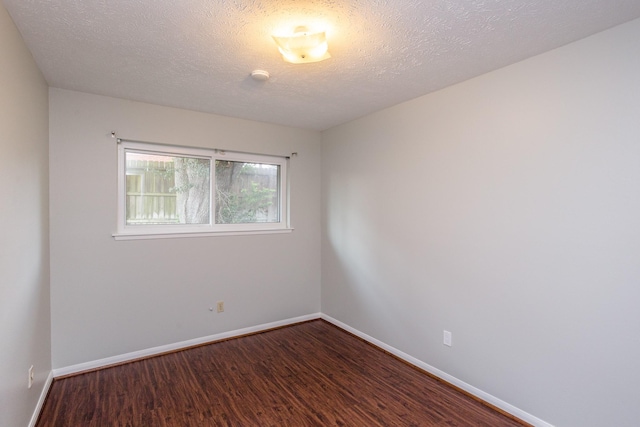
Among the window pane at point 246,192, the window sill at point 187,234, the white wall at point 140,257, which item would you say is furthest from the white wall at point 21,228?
the window pane at point 246,192

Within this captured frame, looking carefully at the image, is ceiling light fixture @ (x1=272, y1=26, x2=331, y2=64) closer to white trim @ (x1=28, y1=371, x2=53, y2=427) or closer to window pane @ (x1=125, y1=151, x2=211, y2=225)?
window pane @ (x1=125, y1=151, x2=211, y2=225)

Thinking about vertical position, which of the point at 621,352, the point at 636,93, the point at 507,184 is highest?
the point at 636,93

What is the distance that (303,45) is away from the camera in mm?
1793

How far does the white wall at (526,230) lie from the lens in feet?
5.89

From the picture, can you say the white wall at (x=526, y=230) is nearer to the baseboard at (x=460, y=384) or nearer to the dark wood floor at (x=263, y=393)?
the baseboard at (x=460, y=384)

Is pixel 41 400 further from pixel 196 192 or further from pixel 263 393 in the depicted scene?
pixel 196 192

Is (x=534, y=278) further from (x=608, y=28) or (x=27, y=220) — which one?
(x=27, y=220)

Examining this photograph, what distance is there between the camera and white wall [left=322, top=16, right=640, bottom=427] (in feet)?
5.89

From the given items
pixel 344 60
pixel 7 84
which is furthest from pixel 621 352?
pixel 7 84

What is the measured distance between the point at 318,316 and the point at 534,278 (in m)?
2.66

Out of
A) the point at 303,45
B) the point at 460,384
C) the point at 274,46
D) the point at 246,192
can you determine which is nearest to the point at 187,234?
the point at 246,192

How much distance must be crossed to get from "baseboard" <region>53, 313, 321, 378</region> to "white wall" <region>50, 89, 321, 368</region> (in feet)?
0.14

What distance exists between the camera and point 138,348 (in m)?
3.06

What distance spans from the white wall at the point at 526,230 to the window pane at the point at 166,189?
6.13 ft
